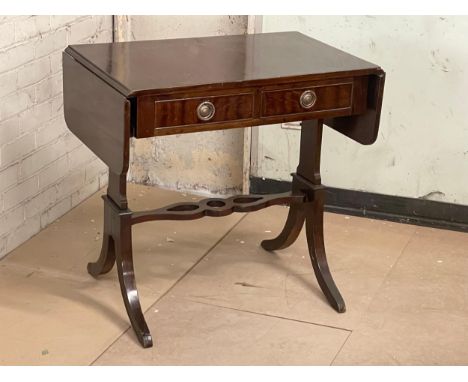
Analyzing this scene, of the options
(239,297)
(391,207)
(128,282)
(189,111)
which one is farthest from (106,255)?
(391,207)

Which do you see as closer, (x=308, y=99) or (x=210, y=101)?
(x=210, y=101)

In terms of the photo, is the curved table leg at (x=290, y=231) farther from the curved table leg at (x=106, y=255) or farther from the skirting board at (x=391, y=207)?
the curved table leg at (x=106, y=255)

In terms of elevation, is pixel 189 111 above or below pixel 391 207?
above

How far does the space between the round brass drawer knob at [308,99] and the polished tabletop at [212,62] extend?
6 centimetres

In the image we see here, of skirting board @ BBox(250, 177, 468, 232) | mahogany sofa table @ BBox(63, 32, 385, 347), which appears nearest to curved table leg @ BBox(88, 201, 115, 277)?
mahogany sofa table @ BBox(63, 32, 385, 347)

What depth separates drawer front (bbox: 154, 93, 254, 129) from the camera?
10.0 ft

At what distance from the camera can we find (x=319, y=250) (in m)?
3.73

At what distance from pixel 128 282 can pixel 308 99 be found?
2.81 ft

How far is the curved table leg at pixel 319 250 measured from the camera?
3.65m

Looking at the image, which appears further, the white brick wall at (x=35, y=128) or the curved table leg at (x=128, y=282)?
the white brick wall at (x=35, y=128)

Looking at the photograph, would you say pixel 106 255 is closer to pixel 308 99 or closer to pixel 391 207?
pixel 308 99

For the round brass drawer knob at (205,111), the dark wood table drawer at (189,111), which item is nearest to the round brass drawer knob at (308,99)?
the dark wood table drawer at (189,111)

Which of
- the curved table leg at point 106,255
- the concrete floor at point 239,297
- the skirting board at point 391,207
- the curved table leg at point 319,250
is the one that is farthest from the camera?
the skirting board at point 391,207

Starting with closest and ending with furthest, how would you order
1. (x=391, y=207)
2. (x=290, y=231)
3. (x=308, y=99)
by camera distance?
(x=308, y=99) → (x=290, y=231) → (x=391, y=207)
